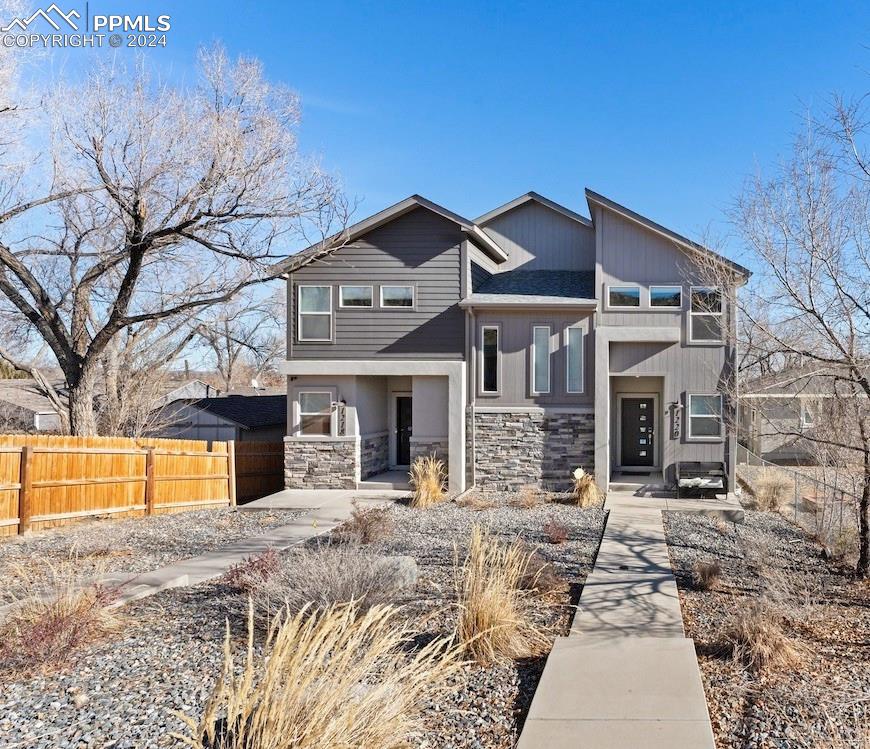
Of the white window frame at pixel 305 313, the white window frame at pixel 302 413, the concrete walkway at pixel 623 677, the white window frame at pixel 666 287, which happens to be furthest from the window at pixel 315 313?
the concrete walkway at pixel 623 677

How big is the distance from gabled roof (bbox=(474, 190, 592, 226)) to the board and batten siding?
251cm

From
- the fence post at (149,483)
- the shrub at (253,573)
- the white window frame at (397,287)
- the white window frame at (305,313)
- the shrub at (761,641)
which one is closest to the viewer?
the shrub at (761,641)

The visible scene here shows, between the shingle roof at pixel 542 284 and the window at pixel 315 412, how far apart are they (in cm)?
445

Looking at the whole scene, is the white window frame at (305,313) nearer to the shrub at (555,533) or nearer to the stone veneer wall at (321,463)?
the stone veneer wall at (321,463)

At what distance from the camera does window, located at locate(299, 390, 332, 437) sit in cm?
1634

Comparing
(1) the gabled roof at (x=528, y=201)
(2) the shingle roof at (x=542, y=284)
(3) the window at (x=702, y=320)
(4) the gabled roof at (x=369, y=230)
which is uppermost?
(1) the gabled roof at (x=528, y=201)

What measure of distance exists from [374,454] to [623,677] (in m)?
12.6

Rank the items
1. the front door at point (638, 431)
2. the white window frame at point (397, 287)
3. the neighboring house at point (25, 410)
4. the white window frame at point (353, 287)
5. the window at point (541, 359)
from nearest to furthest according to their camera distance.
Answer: the window at point (541, 359) < the white window frame at point (397, 287) < the white window frame at point (353, 287) < the front door at point (638, 431) < the neighboring house at point (25, 410)

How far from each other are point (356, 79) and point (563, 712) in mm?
14003

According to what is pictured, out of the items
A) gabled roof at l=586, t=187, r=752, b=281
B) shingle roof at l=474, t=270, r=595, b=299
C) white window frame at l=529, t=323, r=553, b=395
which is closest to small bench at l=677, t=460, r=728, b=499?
white window frame at l=529, t=323, r=553, b=395

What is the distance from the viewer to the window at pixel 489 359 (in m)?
16.0

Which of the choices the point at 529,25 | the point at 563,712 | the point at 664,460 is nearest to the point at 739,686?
the point at 563,712

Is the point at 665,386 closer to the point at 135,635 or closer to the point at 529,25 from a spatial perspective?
the point at 529,25

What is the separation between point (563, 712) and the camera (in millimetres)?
4418
